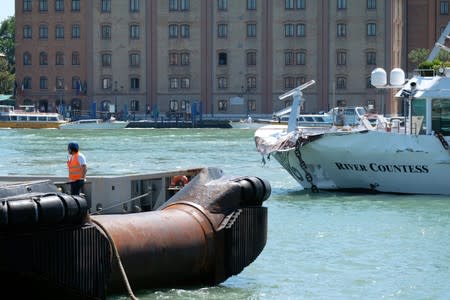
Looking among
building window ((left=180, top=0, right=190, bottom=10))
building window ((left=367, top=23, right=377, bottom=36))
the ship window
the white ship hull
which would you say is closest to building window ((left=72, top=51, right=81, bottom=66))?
building window ((left=180, top=0, right=190, bottom=10))

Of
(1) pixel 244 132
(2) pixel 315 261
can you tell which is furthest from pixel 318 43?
(2) pixel 315 261

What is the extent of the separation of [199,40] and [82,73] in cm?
1188

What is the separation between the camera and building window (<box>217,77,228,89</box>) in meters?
114

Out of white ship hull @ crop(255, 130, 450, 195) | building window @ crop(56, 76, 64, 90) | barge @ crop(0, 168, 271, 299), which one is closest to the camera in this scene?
barge @ crop(0, 168, 271, 299)

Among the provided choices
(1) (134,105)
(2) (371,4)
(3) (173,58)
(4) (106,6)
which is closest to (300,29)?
(2) (371,4)

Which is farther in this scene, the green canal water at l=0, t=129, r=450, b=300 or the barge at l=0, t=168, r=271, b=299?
the green canal water at l=0, t=129, r=450, b=300

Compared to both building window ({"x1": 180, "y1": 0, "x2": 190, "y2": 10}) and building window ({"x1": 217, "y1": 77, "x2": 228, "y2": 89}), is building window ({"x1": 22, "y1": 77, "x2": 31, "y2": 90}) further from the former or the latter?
building window ({"x1": 217, "y1": 77, "x2": 228, "y2": 89})

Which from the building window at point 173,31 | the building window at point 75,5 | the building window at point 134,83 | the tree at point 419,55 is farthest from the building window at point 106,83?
the tree at point 419,55

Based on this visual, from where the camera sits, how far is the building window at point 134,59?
115 meters

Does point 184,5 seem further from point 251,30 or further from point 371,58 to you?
point 371,58

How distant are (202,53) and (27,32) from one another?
688 inches

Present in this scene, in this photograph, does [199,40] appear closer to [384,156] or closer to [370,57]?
[370,57]

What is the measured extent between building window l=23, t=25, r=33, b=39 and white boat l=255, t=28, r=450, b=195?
8393 cm

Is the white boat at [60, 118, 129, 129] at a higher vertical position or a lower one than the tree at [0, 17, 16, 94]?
lower
